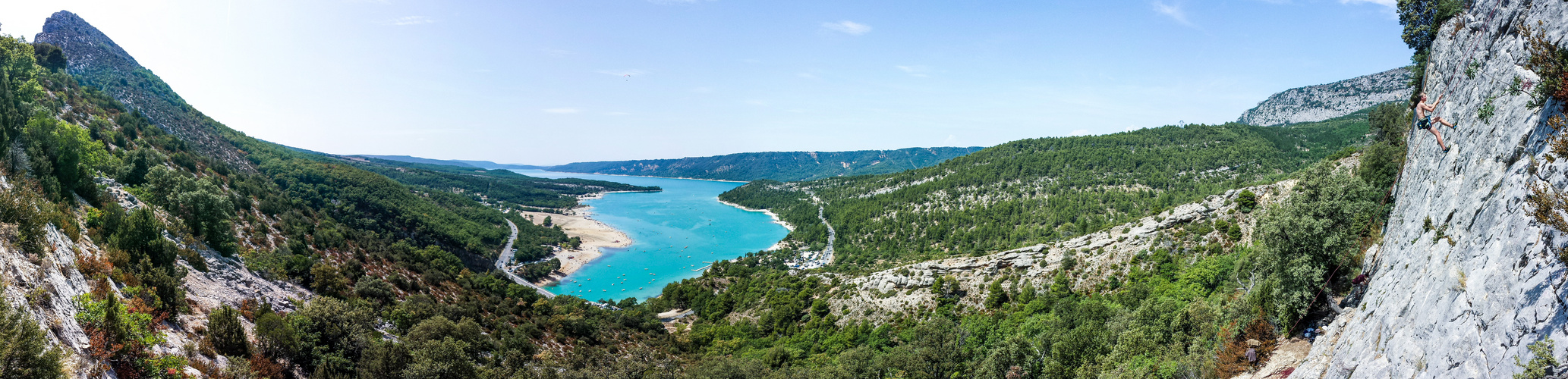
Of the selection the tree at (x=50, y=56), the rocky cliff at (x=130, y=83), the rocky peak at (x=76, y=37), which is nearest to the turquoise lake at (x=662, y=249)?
the rocky cliff at (x=130, y=83)

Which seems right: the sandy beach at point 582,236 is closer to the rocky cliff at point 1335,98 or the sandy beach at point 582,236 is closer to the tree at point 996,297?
the tree at point 996,297

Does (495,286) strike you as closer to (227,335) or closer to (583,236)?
(227,335)

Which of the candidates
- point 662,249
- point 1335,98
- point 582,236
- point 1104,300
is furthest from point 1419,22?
point 1335,98

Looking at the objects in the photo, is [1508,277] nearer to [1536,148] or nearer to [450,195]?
[1536,148]

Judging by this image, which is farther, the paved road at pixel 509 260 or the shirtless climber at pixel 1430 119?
the paved road at pixel 509 260

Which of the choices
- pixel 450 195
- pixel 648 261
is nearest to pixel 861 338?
pixel 648 261
